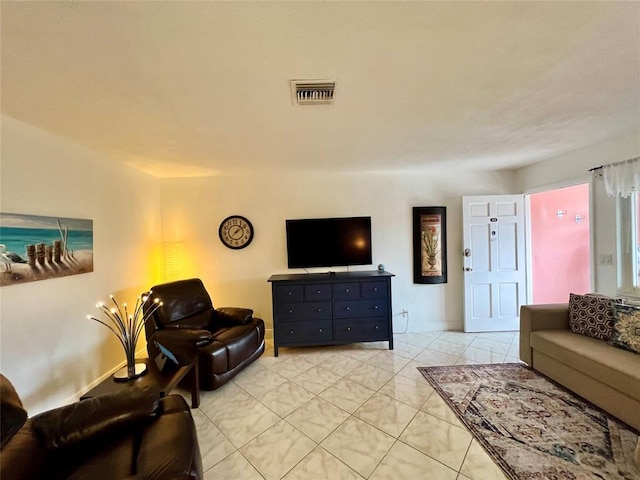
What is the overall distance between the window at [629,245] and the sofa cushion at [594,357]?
2.43 ft

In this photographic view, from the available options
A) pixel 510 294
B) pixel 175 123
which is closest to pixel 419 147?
pixel 175 123

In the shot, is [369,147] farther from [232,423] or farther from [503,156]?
[232,423]

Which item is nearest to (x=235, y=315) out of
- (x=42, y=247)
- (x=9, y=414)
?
(x=42, y=247)

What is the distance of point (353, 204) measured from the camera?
151 inches

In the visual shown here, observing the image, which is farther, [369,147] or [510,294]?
[510,294]

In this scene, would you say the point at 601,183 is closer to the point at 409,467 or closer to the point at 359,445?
the point at 409,467

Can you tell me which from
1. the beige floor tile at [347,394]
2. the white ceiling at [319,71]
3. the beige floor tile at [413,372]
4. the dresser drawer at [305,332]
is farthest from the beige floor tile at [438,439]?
the white ceiling at [319,71]

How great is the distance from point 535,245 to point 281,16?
5.25m

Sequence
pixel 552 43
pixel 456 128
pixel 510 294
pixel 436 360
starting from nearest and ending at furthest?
pixel 552 43 < pixel 456 128 < pixel 436 360 < pixel 510 294

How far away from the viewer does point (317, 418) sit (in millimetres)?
2029

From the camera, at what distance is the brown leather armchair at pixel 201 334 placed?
7.82 ft

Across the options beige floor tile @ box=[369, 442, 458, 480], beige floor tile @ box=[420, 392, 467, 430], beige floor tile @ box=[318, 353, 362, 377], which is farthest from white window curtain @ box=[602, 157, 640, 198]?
beige floor tile @ box=[318, 353, 362, 377]

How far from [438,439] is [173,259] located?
345 cm

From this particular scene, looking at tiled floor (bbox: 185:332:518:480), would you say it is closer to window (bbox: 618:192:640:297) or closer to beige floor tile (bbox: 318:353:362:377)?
beige floor tile (bbox: 318:353:362:377)
